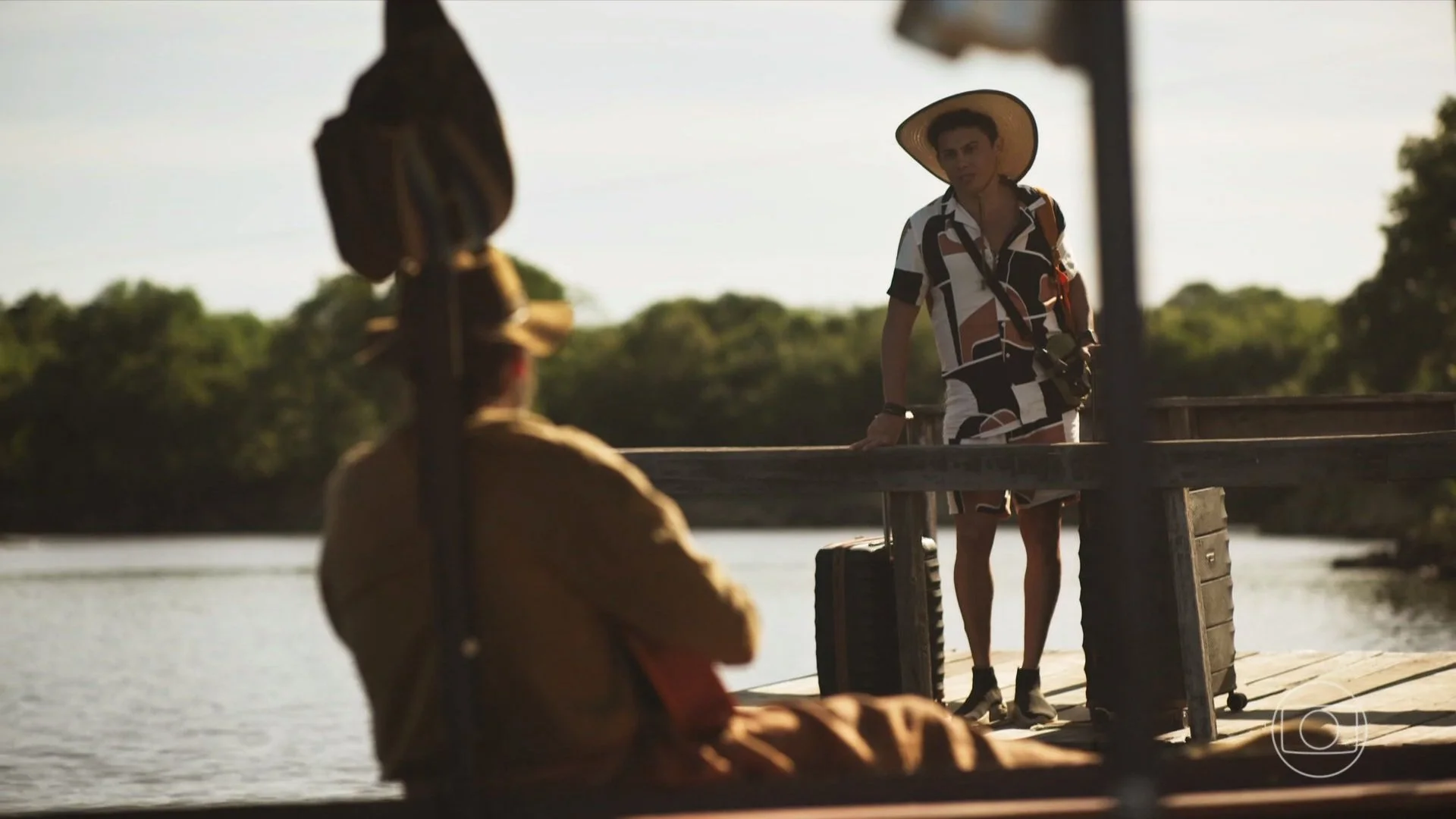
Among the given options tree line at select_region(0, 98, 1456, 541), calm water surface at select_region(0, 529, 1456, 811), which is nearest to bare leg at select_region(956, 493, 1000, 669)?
calm water surface at select_region(0, 529, 1456, 811)

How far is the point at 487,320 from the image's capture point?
2.69 meters

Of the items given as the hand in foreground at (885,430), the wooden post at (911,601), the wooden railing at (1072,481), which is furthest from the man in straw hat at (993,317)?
the hand in foreground at (885,430)

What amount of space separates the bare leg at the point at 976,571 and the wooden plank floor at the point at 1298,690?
264 mm

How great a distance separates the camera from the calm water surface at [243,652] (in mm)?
13312

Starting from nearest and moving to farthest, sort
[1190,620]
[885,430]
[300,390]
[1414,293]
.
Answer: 1. [885,430]
2. [1190,620]
3. [1414,293]
4. [300,390]

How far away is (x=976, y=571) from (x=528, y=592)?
9.80 ft

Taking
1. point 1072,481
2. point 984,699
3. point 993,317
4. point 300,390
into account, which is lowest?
point 300,390

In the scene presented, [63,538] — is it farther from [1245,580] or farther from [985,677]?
[985,677]

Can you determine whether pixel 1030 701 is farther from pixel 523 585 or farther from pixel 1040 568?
pixel 523 585

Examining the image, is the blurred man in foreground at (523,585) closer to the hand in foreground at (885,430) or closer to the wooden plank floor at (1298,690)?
the hand in foreground at (885,430)

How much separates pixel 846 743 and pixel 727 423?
67.9 metres

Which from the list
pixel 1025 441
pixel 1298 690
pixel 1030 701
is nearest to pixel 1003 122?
pixel 1025 441

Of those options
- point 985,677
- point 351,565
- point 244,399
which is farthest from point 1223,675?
point 244,399

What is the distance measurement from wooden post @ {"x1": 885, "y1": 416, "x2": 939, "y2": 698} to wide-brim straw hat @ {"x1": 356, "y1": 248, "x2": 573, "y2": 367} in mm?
2760
